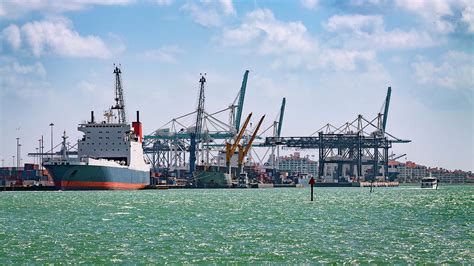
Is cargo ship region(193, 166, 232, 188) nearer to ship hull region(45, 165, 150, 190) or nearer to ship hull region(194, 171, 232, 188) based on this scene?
ship hull region(194, 171, 232, 188)

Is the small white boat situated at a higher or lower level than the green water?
higher

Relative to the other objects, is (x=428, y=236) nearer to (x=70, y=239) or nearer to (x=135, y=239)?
(x=135, y=239)

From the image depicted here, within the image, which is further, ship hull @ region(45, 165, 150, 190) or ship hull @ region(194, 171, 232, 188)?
ship hull @ region(194, 171, 232, 188)

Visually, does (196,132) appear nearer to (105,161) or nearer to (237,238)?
(105,161)

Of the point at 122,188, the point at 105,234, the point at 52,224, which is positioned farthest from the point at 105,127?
the point at 105,234

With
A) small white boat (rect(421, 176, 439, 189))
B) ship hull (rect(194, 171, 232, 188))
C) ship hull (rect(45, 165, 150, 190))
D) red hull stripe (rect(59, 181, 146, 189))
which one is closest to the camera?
ship hull (rect(45, 165, 150, 190))

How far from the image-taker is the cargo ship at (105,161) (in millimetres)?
Answer: 122062

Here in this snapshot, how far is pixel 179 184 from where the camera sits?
189 m

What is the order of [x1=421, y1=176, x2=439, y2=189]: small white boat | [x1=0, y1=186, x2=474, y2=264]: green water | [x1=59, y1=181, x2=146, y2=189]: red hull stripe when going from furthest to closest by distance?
[x1=421, y1=176, x2=439, y2=189]: small white boat → [x1=59, y1=181, x2=146, y2=189]: red hull stripe → [x1=0, y1=186, x2=474, y2=264]: green water

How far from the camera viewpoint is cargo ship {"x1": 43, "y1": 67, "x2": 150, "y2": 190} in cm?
12206

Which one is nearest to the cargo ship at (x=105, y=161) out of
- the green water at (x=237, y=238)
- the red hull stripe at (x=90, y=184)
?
the red hull stripe at (x=90, y=184)

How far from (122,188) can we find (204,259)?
10103 centimetres

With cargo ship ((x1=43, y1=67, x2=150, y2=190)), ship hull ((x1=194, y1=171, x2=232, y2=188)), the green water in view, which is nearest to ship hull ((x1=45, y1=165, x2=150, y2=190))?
cargo ship ((x1=43, y1=67, x2=150, y2=190))

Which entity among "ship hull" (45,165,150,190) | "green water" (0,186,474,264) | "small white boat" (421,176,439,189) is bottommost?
"green water" (0,186,474,264)
